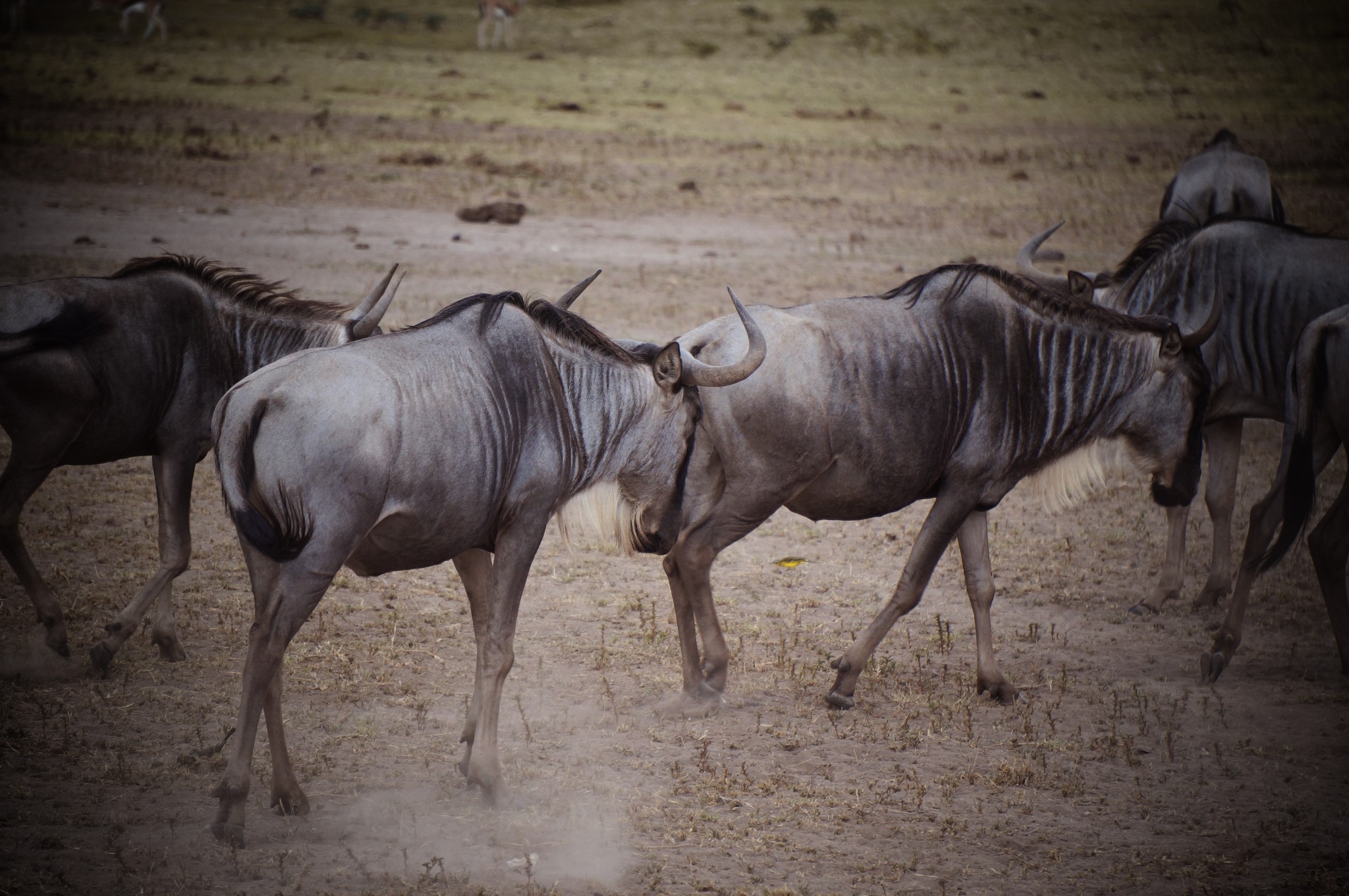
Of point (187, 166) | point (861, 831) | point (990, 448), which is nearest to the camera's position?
point (861, 831)

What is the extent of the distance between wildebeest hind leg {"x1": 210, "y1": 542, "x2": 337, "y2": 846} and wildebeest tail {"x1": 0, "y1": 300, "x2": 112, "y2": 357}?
1.67 meters

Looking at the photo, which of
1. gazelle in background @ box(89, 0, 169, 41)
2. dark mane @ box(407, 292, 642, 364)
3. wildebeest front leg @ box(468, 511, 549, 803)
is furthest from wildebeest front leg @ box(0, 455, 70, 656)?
gazelle in background @ box(89, 0, 169, 41)

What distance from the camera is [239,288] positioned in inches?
207

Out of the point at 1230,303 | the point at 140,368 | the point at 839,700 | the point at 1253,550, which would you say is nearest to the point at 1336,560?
the point at 1253,550

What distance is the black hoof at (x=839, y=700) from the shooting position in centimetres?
502

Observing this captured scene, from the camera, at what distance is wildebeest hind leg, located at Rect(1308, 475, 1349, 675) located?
Answer: 5.43 meters

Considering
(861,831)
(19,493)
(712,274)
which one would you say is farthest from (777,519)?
(712,274)

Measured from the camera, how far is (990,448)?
202 inches

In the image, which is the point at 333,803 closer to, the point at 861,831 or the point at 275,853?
the point at 275,853

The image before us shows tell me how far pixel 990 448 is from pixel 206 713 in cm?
329

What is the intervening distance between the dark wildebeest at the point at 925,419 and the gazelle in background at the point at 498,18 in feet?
90.7

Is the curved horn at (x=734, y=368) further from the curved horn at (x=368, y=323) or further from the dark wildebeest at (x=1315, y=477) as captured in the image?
the dark wildebeest at (x=1315, y=477)

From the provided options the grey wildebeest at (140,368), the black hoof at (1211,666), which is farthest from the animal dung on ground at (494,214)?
the black hoof at (1211,666)

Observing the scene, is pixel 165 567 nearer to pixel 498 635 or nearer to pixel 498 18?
pixel 498 635
